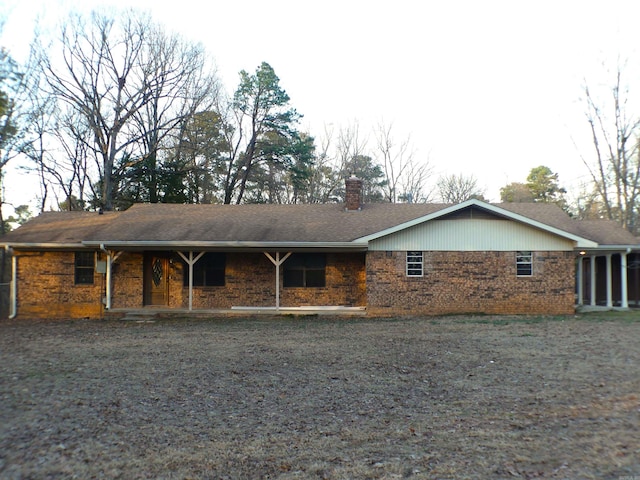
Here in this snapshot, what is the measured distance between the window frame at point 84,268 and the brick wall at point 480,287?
8770 millimetres

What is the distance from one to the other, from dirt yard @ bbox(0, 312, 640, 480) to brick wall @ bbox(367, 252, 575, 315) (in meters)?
4.93

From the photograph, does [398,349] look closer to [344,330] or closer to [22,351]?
[344,330]

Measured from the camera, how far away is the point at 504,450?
184 inches

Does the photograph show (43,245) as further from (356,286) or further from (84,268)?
(356,286)

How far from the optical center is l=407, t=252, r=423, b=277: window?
659 inches

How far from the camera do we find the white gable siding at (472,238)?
1658 cm

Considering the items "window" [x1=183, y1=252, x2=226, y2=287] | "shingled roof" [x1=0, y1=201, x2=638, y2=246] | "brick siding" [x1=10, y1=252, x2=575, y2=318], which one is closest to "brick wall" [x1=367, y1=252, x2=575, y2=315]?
"brick siding" [x1=10, y1=252, x2=575, y2=318]

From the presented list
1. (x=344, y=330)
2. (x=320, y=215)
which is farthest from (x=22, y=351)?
(x=320, y=215)

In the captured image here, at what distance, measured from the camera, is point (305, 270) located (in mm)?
17828

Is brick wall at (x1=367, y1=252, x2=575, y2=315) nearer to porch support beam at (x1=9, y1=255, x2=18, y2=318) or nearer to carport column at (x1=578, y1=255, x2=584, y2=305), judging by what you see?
carport column at (x1=578, y1=255, x2=584, y2=305)

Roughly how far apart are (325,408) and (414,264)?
1101 cm

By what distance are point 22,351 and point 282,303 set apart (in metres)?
8.40

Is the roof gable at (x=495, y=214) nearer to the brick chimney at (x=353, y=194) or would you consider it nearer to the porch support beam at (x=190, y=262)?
the brick chimney at (x=353, y=194)

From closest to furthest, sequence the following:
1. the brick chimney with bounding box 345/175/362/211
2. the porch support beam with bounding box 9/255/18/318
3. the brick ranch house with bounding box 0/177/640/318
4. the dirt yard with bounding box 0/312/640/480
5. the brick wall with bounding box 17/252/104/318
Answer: the dirt yard with bounding box 0/312/640/480, the brick ranch house with bounding box 0/177/640/318, the porch support beam with bounding box 9/255/18/318, the brick wall with bounding box 17/252/104/318, the brick chimney with bounding box 345/175/362/211
